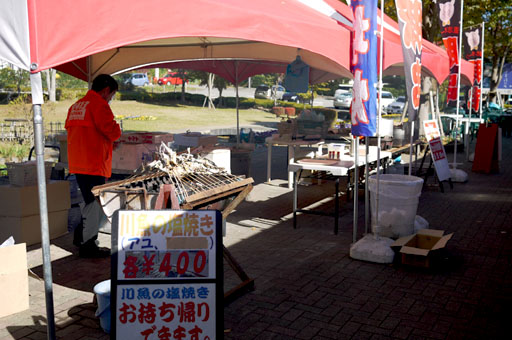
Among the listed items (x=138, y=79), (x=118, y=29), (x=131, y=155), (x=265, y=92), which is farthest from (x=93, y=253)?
(x=138, y=79)

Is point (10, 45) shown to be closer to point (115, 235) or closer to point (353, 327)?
point (115, 235)

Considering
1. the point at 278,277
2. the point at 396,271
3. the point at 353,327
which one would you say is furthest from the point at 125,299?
the point at 396,271

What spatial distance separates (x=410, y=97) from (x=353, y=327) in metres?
3.39

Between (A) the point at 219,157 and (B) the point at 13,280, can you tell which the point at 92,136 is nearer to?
(B) the point at 13,280

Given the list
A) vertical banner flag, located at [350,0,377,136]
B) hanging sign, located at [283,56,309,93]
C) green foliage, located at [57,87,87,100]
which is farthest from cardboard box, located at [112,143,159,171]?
green foliage, located at [57,87,87,100]

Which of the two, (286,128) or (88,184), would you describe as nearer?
(88,184)

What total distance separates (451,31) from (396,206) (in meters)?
6.74

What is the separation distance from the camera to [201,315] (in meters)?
3.51

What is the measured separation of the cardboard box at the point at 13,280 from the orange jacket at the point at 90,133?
1345 millimetres

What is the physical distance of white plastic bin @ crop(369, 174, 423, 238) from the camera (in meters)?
6.65

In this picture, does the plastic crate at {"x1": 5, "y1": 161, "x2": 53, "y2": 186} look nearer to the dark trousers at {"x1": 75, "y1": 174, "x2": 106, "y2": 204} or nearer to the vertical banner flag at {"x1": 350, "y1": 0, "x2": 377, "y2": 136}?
the dark trousers at {"x1": 75, "y1": 174, "x2": 106, "y2": 204}

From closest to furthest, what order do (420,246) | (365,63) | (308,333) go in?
(308,333) → (365,63) → (420,246)

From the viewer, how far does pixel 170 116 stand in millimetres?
29781

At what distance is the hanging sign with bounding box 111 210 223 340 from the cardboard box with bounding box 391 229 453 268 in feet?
10.4
